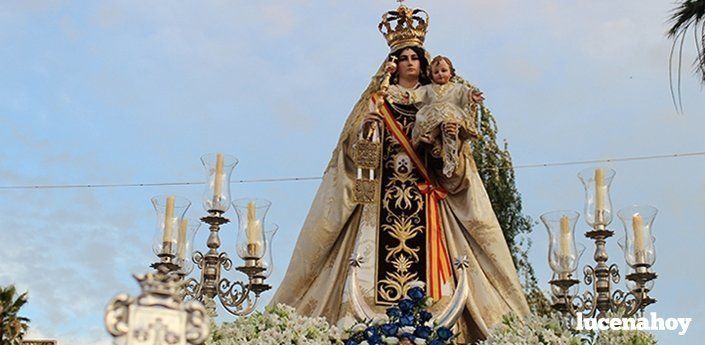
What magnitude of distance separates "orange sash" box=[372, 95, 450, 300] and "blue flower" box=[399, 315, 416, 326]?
2.15 meters

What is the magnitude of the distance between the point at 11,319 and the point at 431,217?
13.4 meters

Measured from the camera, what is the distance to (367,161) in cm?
796

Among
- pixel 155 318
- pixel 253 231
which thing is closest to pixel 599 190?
pixel 253 231

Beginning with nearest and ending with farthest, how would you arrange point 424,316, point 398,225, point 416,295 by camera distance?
point 424,316 < point 416,295 < point 398,225

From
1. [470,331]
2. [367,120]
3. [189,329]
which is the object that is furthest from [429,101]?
[189,329]

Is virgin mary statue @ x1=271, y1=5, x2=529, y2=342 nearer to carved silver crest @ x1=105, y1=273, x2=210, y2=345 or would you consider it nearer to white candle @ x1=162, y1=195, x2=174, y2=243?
white candle @ x1=162, y1=195, x2=174, y2=243

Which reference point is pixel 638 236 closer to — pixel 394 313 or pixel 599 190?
pixel 599 190

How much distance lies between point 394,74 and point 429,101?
0.72 m

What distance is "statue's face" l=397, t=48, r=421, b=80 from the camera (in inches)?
349

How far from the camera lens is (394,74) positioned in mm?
8977

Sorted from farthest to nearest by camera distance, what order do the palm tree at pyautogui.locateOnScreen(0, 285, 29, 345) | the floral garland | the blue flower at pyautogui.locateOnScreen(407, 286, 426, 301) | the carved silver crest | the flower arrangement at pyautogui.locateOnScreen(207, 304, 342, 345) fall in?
1. the palm tree at pyautogui.locateOnScreen(0, 285, 29, 345)
2. the flower arrangement at pyautogui.locateOnScreen(207, 304, 342, 345)
3. the blue flower at pyautogui.locateOnScreen(407, 286, 426, 301)
4. the floral garland
5. the carved silver crest

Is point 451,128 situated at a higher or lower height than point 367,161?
higher

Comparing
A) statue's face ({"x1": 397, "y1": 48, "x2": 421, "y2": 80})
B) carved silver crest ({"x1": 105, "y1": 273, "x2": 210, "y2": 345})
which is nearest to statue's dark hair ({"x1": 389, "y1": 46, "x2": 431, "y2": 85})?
statue's face ({"x1": 397, "y1": 48, "x2": 421, "y2": 80})

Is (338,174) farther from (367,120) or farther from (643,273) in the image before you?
(643,273)
